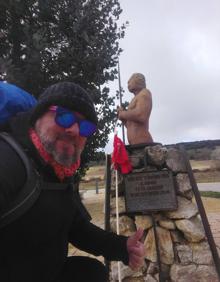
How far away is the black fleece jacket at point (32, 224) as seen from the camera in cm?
152

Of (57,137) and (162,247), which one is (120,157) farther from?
(57,137)

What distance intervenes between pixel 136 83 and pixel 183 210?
158 cm

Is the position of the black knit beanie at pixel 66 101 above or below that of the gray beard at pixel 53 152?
above

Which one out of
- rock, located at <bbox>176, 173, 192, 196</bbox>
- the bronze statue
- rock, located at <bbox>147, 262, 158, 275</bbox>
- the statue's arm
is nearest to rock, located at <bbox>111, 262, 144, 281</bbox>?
rock, located at <bbox>147, 262, 158, 275</bbox>

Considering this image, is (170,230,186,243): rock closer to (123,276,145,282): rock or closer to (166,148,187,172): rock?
(123,276,145,282): rock

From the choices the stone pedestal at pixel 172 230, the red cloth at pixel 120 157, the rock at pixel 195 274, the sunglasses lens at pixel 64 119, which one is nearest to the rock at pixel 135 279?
the stone pedestal at pixel 172 230

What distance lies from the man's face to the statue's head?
362cm

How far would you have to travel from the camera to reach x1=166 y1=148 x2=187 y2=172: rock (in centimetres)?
505

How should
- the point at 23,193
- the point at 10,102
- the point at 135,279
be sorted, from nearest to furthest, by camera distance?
the point at 23,193 < the point at 10,102 < the point at 135,279

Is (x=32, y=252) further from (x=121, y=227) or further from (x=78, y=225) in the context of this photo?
(x=121, y=227)

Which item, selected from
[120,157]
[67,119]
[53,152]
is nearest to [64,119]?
[67,119]

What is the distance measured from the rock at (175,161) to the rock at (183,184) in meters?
0.08

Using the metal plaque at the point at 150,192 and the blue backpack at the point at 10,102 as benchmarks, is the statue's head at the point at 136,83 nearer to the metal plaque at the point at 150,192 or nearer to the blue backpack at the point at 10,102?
the metal plaque at the point at 150,192

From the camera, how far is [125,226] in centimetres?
502
